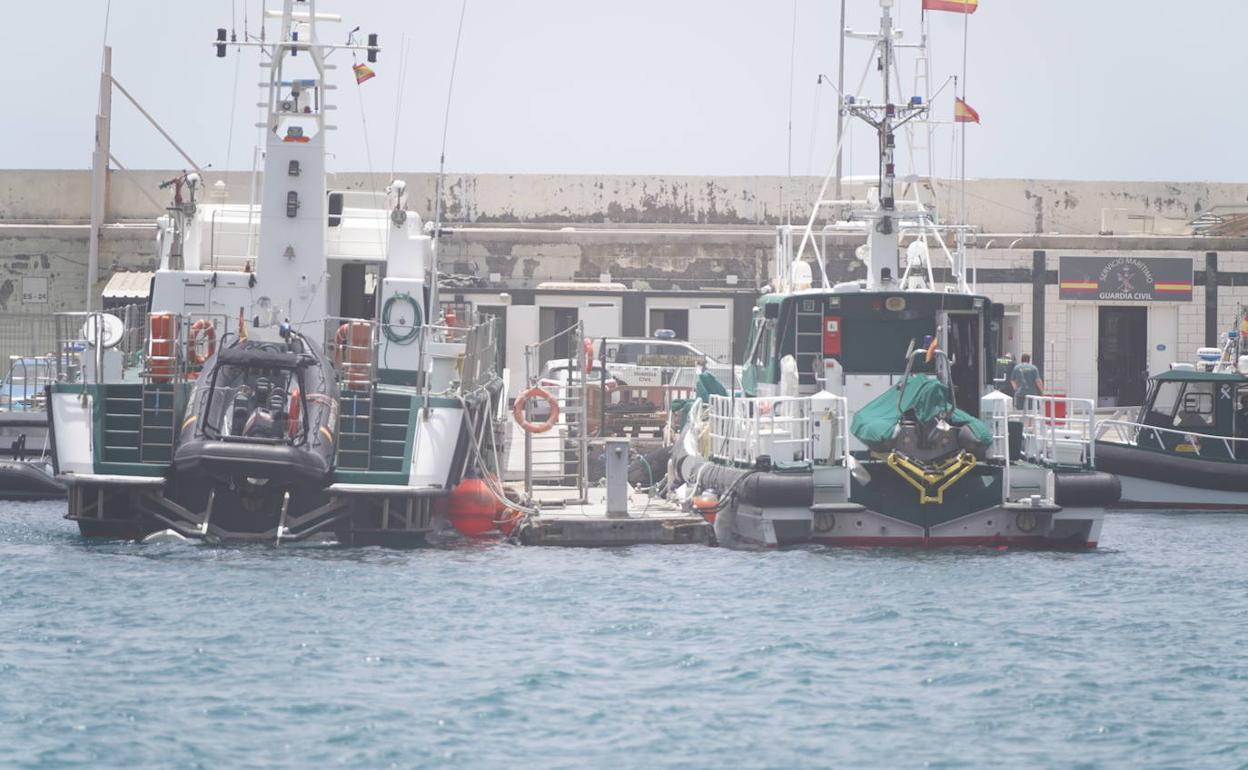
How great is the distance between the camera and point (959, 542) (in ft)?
62.8

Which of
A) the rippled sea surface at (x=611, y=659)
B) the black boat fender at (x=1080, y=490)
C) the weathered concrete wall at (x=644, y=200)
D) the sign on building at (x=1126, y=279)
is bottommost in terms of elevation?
the rippled sea surface at (x=611, y=659)

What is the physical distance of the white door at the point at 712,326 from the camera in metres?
37.6

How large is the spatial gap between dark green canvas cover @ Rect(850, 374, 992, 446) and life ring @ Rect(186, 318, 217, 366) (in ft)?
22.6

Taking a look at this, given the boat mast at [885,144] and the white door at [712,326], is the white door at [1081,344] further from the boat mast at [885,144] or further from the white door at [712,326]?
the boat mast at [885,144]

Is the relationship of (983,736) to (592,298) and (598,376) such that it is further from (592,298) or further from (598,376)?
(592,298)

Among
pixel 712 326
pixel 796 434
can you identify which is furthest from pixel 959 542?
pixel 712 326

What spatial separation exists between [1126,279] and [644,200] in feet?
35.1

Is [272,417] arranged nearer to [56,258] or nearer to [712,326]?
[712,326]

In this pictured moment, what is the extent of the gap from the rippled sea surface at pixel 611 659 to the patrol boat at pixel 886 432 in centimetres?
54

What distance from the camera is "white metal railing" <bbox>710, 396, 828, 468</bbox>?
1880 cm

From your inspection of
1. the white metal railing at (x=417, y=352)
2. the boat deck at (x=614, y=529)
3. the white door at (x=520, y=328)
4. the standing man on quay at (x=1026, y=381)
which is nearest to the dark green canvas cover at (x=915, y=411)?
the boat deck at (x=614, y=529)

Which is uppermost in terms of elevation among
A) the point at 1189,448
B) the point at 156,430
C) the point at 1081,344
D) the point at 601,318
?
the point at 601,318

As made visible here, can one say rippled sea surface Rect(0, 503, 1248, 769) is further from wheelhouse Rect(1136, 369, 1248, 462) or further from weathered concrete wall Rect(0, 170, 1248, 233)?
weathered concrete wall Rect(0, 170, 1248, 233)

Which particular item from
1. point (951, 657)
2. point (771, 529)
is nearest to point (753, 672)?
point (951, 657)
